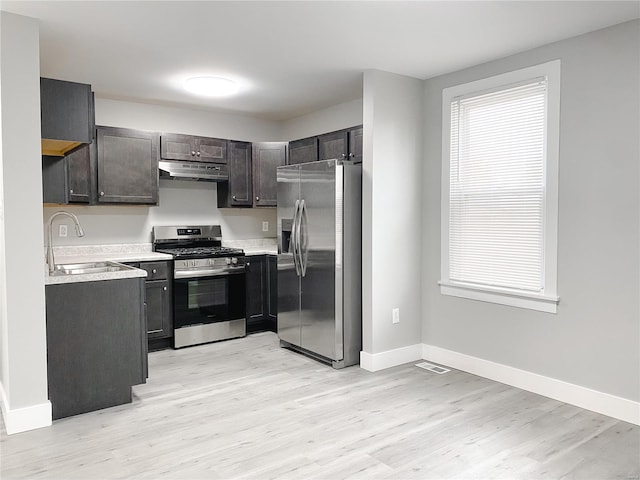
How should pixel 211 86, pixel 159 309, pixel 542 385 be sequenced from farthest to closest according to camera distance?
pixel 159 309 → pixel 211 86 → pixel 542 385

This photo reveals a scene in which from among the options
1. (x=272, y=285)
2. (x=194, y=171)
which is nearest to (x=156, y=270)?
(x=194, y=171)

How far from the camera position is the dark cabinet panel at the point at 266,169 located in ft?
18.1

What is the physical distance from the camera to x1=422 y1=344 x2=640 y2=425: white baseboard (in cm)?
302

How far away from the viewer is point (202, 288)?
4.87m

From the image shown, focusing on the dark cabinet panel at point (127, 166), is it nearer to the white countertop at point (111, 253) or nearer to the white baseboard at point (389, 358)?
the white countertop at point (111, 253)

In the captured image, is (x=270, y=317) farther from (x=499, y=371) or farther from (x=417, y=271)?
(x=499, y=371)

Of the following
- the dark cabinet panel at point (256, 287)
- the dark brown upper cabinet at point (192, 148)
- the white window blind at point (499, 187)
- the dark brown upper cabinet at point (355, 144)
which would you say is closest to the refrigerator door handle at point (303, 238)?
the dark brown upper cabinet at point (355, 144)

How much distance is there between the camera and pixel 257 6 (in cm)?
272

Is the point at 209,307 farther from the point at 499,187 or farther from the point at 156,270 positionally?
the point at 499,187

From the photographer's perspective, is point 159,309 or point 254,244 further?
point 254,244

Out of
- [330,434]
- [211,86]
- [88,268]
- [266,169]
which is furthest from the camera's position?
[266,169]

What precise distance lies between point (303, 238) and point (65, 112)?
2.09m

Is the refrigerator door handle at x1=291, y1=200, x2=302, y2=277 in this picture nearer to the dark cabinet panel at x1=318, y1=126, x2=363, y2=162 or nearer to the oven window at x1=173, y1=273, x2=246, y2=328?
the dark cabinet panel at x1=318, y1=126, x2=363, y2=162

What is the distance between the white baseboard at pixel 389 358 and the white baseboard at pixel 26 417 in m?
2.32
